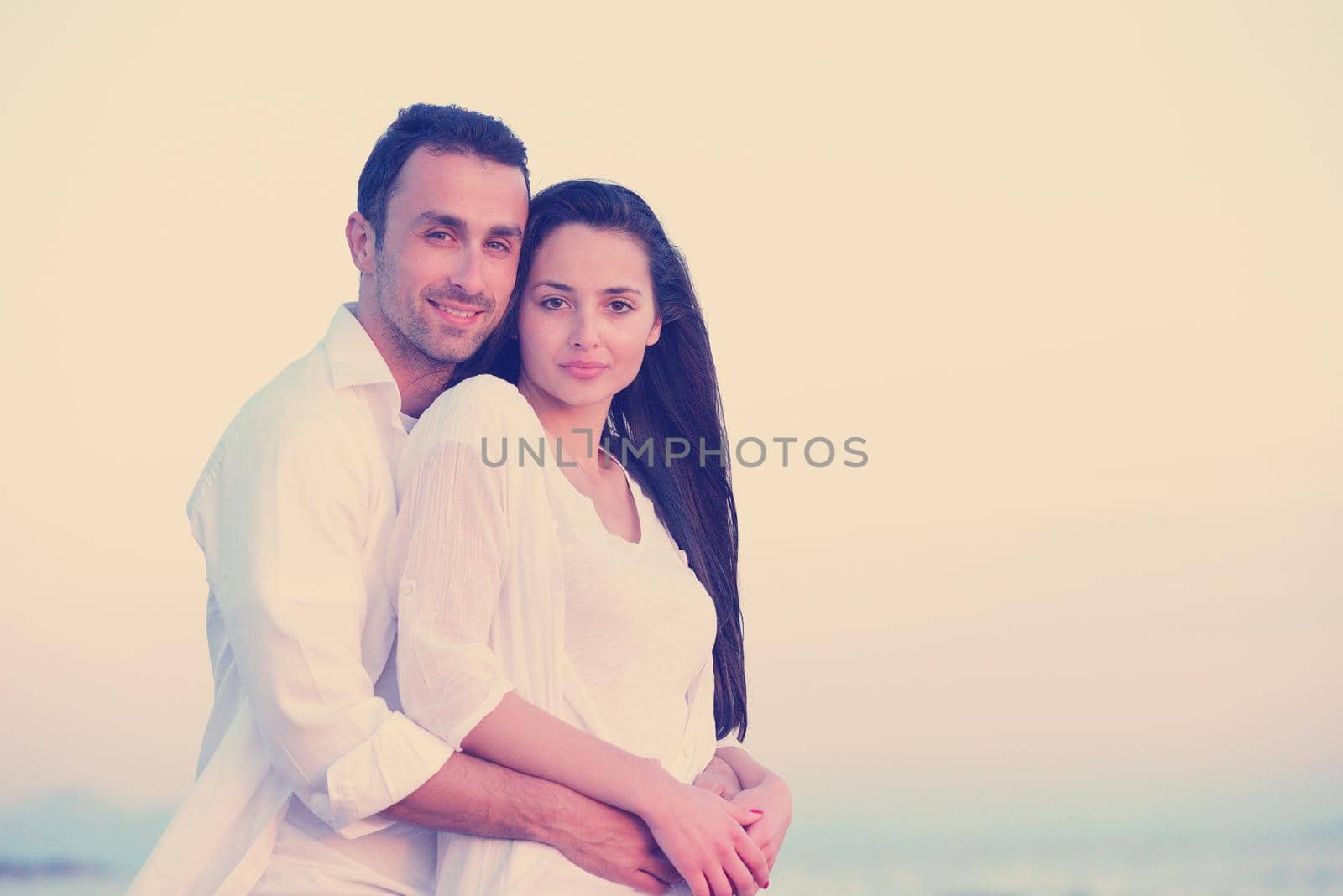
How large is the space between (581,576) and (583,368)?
51cm

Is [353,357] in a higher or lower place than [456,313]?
lower

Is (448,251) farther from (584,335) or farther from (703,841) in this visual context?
(703,841)

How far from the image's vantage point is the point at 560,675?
8.25ft

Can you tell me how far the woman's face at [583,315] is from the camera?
2865 mm

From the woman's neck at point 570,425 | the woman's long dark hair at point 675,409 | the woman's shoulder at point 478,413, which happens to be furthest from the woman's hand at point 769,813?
the woman's shoulder at point 478,413

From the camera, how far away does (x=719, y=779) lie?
2766mm

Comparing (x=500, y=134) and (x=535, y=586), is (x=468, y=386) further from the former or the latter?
(x=500, y=134)

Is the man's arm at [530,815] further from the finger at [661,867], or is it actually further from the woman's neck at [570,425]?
the woman's neck at [570,425]

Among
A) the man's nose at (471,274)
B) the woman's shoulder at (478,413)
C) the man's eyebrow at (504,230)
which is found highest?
the man's eyebrow at (504,230)

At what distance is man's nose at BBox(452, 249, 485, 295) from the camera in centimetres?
285

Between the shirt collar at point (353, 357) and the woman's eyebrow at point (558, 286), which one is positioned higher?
the woman's eyebrow at point (558, 286)

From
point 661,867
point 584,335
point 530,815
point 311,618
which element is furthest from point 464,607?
point 584,335

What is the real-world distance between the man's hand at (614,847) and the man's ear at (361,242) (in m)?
1.39

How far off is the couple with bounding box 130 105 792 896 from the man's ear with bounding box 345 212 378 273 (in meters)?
0.08
